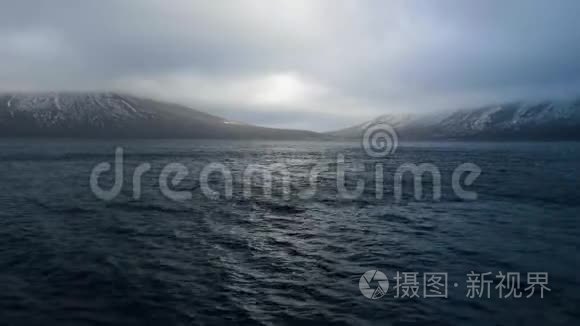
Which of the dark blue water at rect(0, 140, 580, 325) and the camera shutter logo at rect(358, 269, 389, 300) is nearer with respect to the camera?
the dark blue water at rect(0, 140, 580, 325)

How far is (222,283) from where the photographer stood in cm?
1593

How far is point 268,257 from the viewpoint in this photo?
19.3 meters

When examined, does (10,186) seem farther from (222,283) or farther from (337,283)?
(337,283)

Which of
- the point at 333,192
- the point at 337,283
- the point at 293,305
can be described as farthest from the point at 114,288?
the point at 333,192

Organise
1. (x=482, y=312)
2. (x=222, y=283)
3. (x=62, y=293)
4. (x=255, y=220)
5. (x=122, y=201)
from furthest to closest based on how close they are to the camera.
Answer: (x=122, y=201), (x=255, y=220), (x=222, y=283), (x=62, y=293), (x=482, y=312)

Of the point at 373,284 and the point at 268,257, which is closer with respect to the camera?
the point at 373,284

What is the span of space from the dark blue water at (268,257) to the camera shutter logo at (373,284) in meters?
0.32

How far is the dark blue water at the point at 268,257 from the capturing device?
13594 millimetres

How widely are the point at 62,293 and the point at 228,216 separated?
47.0 feet

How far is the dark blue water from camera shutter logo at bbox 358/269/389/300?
32 centimetres

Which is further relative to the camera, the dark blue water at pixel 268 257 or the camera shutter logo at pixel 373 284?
the camera shutter logo at pixel 373 284

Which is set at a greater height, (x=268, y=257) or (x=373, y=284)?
(x=268, y=257)

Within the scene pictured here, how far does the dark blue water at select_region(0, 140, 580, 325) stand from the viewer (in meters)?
13.6

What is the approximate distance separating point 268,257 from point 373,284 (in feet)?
17.6
